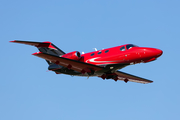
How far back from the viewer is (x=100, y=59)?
2958 centimetres

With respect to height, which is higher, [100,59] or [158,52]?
[100,59]

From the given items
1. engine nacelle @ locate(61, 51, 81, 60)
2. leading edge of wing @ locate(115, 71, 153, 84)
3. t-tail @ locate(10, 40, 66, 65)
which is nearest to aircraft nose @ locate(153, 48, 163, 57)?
leading edge of wing @ locate(115, 71, 153, 84)

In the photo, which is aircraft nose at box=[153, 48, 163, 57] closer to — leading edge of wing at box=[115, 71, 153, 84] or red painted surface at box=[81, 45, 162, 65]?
red painted surface at box=[81, 45, 162, 65]

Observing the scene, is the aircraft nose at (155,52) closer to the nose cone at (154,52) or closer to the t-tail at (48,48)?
the nose cone at (154,52)

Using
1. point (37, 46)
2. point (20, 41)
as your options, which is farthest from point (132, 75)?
point (20, 41)

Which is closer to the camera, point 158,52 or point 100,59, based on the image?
point 158,52

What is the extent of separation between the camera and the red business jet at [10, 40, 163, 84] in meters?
28.2

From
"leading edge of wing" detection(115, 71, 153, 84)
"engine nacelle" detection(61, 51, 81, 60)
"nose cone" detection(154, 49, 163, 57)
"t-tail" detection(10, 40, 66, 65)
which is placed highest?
"t-tail" detection(10, 40, 66, 65)

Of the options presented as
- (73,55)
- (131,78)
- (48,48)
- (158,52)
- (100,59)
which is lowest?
(131,78)

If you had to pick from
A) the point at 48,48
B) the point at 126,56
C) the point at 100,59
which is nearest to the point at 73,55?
the point at 100,59

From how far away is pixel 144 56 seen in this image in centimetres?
2820

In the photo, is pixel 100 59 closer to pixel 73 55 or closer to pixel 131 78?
pixel 73 55

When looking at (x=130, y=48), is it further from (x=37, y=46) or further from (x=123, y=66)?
(x=37, y=46)

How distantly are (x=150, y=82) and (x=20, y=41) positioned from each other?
671 inches
